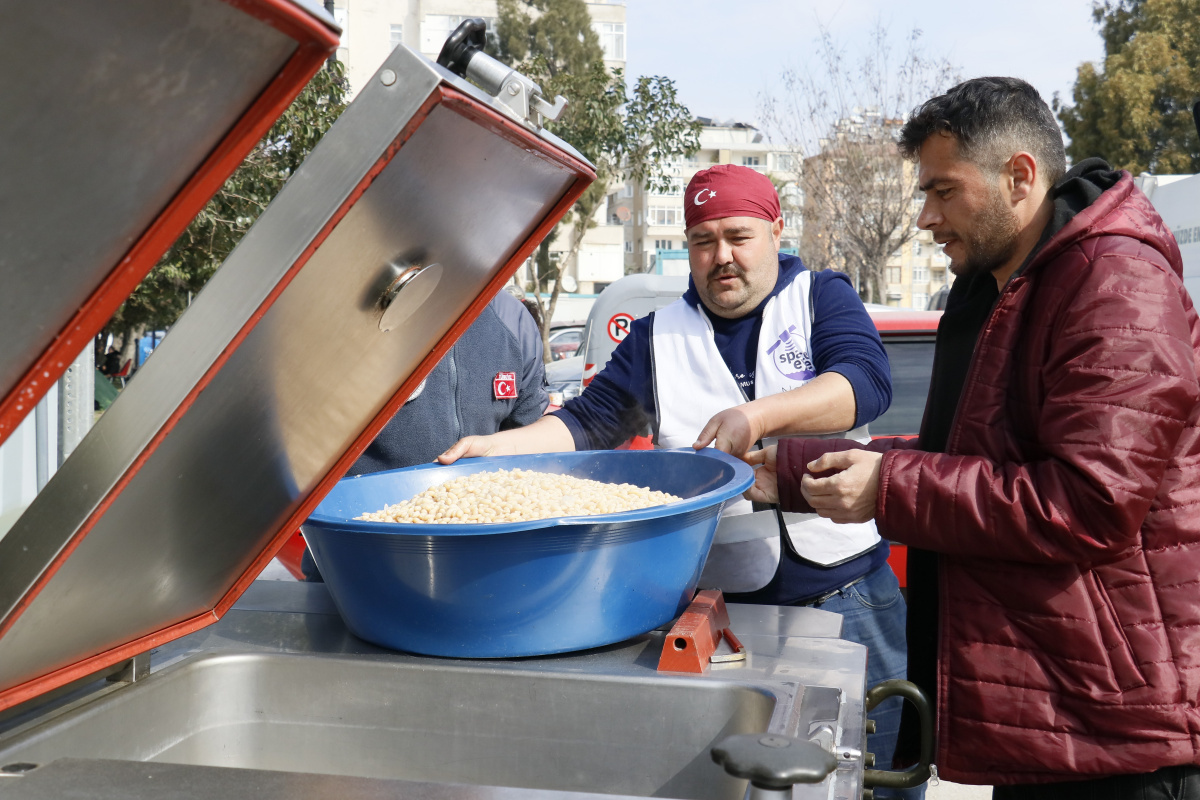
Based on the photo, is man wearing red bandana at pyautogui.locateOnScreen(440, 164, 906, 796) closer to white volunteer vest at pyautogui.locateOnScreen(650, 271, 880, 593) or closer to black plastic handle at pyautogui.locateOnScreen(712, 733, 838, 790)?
white volunteer vest at pyautogui.locateOnScreen(650, 271, 880, 593)

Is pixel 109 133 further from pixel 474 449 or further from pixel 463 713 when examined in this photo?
pixel 474 449

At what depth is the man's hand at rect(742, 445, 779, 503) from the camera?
6.49ft

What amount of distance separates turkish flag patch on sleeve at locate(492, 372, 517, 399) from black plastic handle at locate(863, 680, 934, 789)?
→ 1611 mm

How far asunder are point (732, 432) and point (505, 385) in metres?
1.09

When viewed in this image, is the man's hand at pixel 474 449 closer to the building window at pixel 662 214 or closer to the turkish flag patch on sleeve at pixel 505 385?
the turkish flag patch on sleeve at pixel 505 385

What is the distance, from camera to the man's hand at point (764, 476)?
6.49 feet

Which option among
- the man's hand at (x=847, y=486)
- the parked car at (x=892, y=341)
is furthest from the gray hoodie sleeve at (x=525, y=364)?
the man's hand at (x=847, y=486)

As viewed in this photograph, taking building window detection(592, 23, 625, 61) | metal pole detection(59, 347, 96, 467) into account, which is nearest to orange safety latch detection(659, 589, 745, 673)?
metal pole detection(59, 347, 96, 467)

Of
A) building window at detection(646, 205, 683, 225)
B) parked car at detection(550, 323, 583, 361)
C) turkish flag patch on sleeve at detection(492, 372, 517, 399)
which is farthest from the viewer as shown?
building window at detection(646, 205, 683, 225)

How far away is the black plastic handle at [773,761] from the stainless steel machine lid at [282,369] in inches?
24.8

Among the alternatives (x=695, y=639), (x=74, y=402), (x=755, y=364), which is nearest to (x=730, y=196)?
(x=755, y=364)

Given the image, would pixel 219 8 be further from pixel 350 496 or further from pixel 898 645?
pixel 898 645

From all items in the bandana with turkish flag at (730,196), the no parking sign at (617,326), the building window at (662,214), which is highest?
the building window at (662,214)

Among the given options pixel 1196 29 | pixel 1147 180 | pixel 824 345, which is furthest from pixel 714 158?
pixel 824 345
